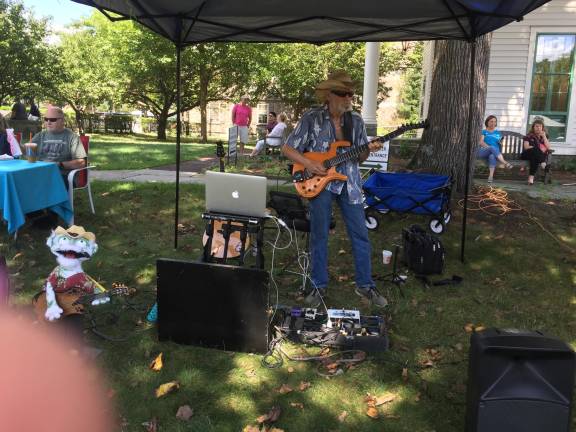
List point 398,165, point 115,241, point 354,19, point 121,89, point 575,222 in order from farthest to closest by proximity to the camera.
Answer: point 121,89
point 398,165
point 575,222
point 115,241
point 354,19

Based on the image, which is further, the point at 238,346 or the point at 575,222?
the point at 575,222

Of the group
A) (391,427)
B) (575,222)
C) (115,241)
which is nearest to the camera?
(391,427)

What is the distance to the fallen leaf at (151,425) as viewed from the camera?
2798 millimetres

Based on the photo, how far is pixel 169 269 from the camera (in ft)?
11.0

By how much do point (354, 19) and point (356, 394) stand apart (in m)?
3.55

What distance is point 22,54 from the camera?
66.5ft

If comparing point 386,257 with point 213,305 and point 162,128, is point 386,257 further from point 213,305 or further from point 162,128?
point 162,128

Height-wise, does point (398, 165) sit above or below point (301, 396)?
above

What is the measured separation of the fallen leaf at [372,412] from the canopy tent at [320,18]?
2981 mm

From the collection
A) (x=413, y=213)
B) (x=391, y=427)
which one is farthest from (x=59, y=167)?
(x=391, y=427)

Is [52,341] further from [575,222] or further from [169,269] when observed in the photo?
[575,222]

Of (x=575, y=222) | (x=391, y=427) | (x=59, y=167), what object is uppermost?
(x=59, y=167)

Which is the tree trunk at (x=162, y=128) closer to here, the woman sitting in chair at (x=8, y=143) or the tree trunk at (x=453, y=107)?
the woman sitting in chair at (x=8, y=143)

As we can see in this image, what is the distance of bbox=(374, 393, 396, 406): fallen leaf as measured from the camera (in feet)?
10.0
